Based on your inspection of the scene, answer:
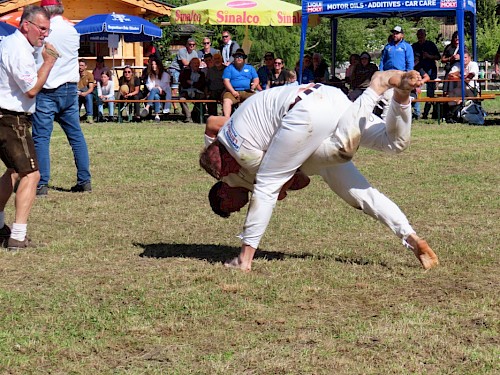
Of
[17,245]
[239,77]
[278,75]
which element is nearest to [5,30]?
[239,77]

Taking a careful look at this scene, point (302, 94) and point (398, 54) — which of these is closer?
point (302, 94)

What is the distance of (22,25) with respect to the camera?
7.46 meters

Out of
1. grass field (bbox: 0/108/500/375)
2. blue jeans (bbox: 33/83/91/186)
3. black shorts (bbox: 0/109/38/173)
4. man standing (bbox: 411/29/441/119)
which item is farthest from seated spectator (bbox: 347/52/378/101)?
black shorts (bbox: 0/109/38/173)

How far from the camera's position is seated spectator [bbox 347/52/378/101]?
821 inches

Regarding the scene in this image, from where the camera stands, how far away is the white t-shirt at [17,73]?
7.33m

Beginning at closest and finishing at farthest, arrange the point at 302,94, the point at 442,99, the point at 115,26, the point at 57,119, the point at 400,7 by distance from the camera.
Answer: the point at 302,94
the point at 57,119
the point at 442,99
the point at 400,7
the point at 115,26

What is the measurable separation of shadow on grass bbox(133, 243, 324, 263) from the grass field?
0.03 meters

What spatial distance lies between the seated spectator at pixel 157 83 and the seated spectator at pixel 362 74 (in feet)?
14.5

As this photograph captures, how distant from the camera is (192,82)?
2214cm

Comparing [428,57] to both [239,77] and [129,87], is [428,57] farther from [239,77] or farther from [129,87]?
[129,87]

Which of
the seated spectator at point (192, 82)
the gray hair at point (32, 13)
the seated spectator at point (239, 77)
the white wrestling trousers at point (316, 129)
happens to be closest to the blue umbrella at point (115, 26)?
the seated spectator at point (192, 82)

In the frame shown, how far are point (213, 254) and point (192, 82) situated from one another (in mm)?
15208

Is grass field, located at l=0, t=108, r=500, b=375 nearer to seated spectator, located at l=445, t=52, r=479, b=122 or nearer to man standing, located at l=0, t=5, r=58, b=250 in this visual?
man standing, located at l=0, t=5, r=58, b=250

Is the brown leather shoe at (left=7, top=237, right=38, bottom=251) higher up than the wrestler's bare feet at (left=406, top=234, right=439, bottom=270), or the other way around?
the wrestler's bare feet at (left=406, top=234, right=439, bottom=270)
